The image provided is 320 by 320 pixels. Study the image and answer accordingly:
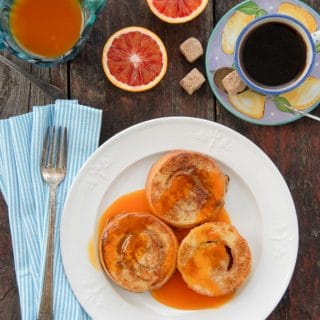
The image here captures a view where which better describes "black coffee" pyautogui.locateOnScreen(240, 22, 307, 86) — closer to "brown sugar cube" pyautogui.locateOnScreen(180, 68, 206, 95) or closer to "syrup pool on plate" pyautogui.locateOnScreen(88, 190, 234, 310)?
"brown sugar cube" pyautogui.locateOnScreen(180, 68, 206, 95)

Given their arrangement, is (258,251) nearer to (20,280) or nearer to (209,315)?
(209,315)

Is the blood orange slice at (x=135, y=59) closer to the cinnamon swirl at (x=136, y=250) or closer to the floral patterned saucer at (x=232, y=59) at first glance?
the floral patterned saucer at (x=232, y=59)

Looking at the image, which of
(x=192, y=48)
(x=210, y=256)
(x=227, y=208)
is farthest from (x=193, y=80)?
(x=210, y=256)

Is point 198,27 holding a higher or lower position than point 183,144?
higher

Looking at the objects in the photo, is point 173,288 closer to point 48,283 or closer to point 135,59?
point 48,283

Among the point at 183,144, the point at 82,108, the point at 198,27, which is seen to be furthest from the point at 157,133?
the point at 198,27

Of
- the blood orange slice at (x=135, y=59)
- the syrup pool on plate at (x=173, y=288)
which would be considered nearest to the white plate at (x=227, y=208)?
the syrup pool on plate at (x=173, y=288)
